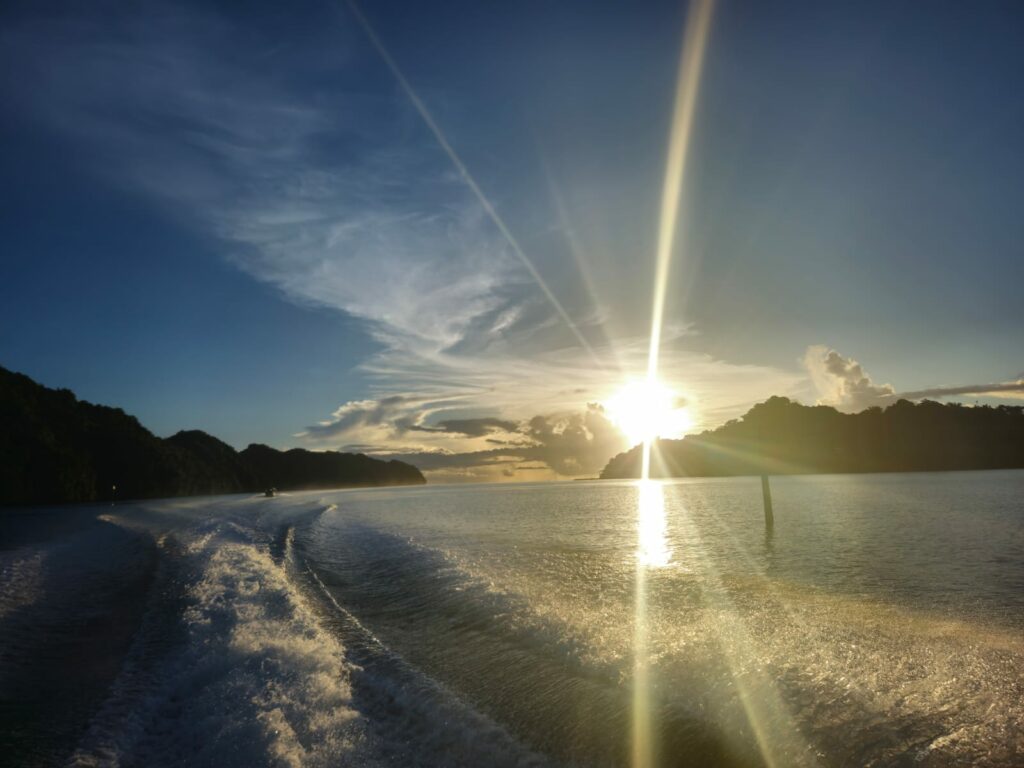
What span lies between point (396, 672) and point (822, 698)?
5805mm

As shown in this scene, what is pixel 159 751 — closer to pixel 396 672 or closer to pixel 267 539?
pixel 396 672

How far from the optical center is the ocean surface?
5941 millimetres

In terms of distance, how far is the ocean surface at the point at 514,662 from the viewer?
5.94 metres

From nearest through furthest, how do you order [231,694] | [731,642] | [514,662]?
[231,694], [514,662], [731,642]

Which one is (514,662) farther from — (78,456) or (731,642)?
(78,456)

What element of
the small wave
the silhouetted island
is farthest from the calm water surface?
the silhouetted island

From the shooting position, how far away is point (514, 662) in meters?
8.77

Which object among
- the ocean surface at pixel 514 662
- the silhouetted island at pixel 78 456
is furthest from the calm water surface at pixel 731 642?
the silhouetted island at pixel 78 456

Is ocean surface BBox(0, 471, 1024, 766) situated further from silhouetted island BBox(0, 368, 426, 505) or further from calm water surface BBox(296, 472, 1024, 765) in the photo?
silhouetted island BBox(0, 368, 426, 505)

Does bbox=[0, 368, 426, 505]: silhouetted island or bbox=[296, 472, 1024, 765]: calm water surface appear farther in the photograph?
bbox=[0, 368, 426, 505]: silhouetted island

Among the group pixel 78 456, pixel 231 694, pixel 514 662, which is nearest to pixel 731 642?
pixel 514 662

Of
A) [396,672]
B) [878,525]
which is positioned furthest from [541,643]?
[878,525]

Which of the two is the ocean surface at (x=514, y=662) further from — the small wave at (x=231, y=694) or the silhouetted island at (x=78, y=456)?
the silhouetted island at (x=78, y=456)

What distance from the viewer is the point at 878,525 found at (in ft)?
97.7
